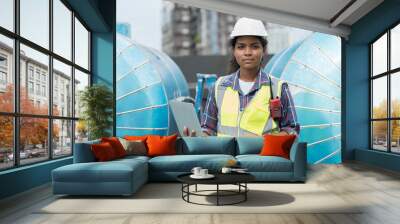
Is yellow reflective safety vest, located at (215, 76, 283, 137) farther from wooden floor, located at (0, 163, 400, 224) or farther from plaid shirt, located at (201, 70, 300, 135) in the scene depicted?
wooden floor, located at (0, 163, 400, 224)

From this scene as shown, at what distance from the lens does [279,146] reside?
6.29 metres

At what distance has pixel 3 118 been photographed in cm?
487

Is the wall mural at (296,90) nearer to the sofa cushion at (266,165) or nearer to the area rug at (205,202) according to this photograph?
the sofa cushion at (266,165)

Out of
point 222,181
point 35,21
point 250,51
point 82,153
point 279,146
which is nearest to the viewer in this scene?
point 222,181

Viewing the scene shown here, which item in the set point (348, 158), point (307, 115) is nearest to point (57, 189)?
point (307, 115)

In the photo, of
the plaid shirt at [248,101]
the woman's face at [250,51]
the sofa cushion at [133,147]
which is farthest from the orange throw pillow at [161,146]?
the woman's face at [250,51]

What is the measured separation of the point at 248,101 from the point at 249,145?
1.65m

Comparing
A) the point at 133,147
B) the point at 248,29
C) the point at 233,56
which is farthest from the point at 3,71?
the point at 248,29

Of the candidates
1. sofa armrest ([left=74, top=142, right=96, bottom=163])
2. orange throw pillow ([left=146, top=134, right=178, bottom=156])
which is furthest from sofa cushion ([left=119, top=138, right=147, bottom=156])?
sofa armrest ([left=74, top=142, right=96, bottom=163])

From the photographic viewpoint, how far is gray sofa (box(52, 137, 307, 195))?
481 cm

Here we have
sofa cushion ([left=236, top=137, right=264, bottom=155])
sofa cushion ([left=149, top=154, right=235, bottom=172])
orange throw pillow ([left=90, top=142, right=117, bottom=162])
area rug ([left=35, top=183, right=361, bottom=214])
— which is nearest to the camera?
area rug ([left=35, top=183, right=361, bottom=214])

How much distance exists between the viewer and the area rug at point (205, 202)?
414 centimetres

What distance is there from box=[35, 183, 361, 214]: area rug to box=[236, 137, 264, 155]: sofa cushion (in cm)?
134

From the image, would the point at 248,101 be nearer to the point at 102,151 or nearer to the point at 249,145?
the point at 249,145
